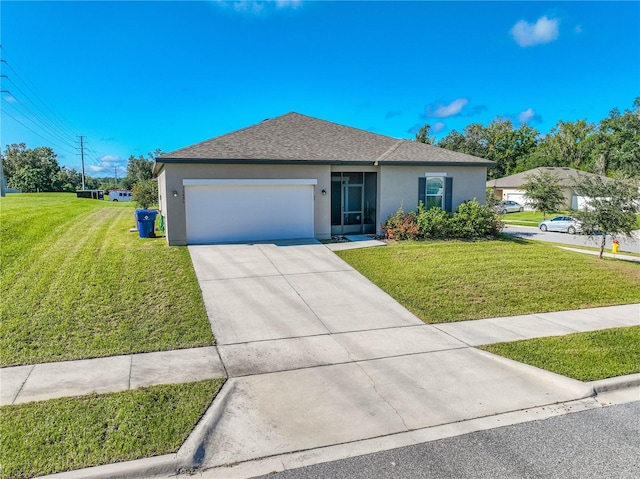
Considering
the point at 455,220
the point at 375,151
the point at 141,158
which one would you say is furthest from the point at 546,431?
the point at 141,158

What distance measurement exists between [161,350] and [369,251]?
8764 millimetres

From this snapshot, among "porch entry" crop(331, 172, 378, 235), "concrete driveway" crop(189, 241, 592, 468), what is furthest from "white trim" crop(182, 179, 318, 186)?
"concrete driveway" crop(189, 241, 592, 468)

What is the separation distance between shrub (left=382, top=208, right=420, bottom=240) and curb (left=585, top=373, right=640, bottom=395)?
10.4 meters

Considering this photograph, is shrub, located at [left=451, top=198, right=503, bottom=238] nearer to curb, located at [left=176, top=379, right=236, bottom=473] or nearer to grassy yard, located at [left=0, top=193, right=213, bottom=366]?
grassy yard, located at [left=0, top=193, right=213, bottom=366]

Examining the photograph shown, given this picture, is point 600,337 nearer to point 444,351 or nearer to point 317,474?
point 444,351

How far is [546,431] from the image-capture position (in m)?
4.82

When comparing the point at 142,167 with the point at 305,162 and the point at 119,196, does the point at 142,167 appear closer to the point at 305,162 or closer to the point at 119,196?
the point at 119,196

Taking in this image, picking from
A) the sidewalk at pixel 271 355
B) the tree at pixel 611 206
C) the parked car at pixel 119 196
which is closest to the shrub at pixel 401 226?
the tree at pixel 611 206

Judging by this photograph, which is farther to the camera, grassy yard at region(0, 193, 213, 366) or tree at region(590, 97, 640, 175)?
tree at region(590, 97, 640, 175)

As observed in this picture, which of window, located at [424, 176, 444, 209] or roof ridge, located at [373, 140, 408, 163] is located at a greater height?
roof ridge, located at [373, 140, 408, 163]

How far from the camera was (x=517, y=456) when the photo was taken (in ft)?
14.3

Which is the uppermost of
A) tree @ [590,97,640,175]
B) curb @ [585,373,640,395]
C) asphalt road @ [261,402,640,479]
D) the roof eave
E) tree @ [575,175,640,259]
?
tree @ [590,97,640,175]

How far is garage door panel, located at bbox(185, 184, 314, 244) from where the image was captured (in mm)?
14789

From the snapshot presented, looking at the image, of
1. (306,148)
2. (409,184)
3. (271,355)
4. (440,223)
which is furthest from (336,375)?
(409,184)
